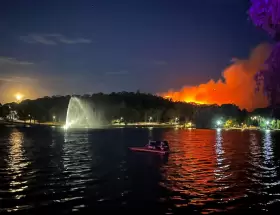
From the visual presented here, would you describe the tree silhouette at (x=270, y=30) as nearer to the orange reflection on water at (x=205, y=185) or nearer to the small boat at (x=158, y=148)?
the orange reflection on water at (x=205, y=185)

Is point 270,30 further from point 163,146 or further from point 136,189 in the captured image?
point 163,146

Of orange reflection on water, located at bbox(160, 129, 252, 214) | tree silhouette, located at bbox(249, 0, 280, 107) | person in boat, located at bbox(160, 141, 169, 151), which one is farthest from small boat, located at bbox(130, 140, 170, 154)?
tree silhouette, located at bbox(249, 0, 280, 107)

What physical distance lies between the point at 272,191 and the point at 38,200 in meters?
24.1

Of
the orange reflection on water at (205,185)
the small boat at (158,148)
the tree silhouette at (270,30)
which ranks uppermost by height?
the tree silhouette at (270,30)

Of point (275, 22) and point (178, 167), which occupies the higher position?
point (275, 22)

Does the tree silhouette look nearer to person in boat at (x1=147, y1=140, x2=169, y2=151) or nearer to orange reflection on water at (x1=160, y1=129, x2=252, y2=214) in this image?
orange reflection on water at (x1=160, y1=129, x2=252, y2=214)

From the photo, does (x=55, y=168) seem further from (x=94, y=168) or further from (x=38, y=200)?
(x=38, y=200)

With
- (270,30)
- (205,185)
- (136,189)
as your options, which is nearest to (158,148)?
(205,185)

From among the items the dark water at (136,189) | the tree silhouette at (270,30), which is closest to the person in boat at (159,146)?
the dark water at (136,189)

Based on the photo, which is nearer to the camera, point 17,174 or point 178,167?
point 17,174

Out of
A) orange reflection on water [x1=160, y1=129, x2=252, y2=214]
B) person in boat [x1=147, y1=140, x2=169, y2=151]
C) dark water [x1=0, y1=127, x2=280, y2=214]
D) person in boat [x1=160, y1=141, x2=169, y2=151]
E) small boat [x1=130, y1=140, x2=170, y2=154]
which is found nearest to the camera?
dark water [x1=0, y1=127, x2=280, y2=214]

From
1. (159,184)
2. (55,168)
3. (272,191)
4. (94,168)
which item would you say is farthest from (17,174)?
(272,191)

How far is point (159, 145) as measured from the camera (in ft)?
265

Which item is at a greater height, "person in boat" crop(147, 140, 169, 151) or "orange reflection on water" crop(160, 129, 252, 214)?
"person in boat" crop(147, 140, 169, 151)
